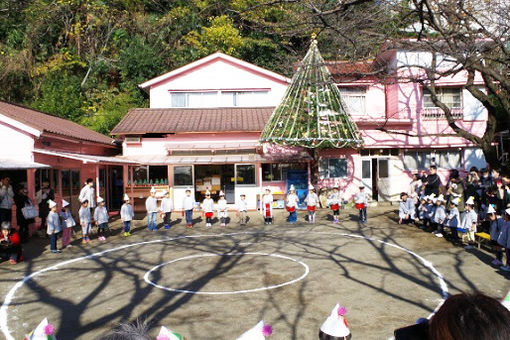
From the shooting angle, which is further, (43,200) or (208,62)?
(208,62)

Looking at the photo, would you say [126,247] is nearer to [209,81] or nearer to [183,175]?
A: [183,175]

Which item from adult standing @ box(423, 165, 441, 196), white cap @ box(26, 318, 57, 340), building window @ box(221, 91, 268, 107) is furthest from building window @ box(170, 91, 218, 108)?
white cap @ box(26, 318, 57, 340)

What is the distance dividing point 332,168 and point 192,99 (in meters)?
8.83

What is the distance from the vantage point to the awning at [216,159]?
18.8 meters

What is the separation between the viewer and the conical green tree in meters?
17.8

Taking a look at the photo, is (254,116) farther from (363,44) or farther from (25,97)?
(25,97)

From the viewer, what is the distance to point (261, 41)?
27.3 metres

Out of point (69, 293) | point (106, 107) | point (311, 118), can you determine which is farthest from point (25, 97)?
point (69, 293)

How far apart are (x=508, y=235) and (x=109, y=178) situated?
18.5 meters

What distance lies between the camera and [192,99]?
75.3 feet

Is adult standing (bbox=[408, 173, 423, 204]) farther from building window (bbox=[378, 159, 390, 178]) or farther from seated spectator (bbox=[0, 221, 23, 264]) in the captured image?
seated spectator (bbox=[0, 221, 23, 264])

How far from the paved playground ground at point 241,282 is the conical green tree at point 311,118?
219 inches

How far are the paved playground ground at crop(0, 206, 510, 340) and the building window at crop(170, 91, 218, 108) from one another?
11.2 metres

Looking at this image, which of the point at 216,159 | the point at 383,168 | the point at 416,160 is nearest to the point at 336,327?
the point at 216,159
